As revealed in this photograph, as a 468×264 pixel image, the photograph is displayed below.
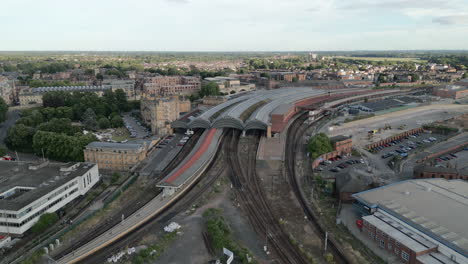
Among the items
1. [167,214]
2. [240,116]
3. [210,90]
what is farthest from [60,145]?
[210,90]

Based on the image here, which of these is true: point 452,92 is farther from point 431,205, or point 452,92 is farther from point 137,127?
point 137,127

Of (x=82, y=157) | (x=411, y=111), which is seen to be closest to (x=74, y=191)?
(x=82, y=157)

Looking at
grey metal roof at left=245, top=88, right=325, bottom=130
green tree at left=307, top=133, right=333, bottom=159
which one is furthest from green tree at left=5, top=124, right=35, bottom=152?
green tree at left=307, top=133, right=333, bottom=159

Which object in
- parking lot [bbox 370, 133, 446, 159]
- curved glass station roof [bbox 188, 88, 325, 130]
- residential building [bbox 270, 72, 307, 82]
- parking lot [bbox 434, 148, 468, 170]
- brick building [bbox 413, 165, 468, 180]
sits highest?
residential building [bbox 270, 72, 307, 82]

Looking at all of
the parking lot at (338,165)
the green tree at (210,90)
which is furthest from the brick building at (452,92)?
the parking lot at (338,165)

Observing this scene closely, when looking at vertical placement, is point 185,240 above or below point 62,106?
below

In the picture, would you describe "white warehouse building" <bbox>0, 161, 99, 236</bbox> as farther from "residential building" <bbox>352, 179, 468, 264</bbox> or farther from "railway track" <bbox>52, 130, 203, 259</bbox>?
"residential building" <bbox>352, 179, 468, 264</bbox>

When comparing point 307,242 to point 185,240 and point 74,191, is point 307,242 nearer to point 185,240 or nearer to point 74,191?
point 185,240

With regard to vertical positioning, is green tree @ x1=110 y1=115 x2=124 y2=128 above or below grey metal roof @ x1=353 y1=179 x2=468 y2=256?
above
